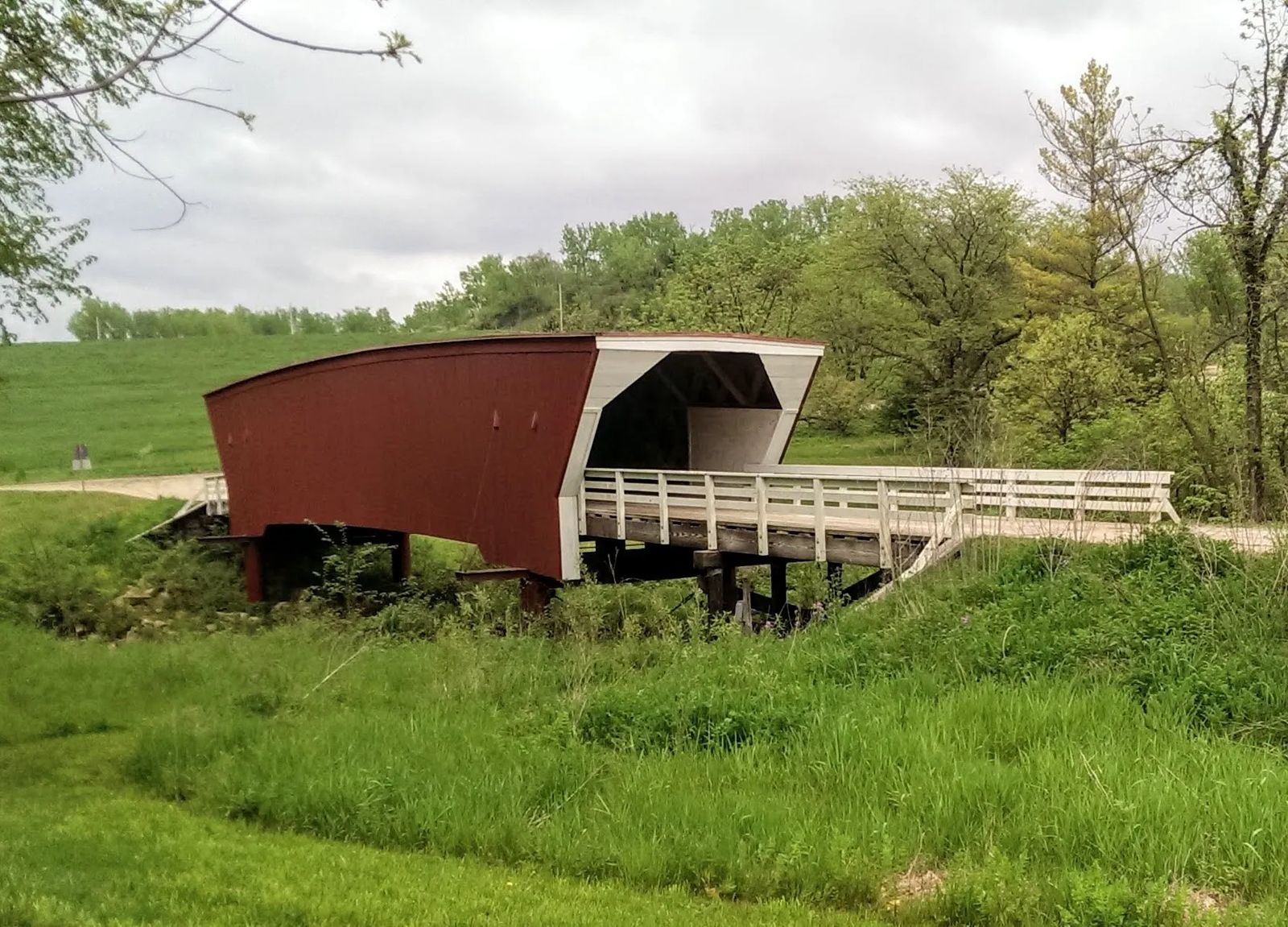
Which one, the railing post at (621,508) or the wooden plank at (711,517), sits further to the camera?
the railing post at (621,508)

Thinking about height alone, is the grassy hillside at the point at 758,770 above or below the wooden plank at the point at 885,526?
below

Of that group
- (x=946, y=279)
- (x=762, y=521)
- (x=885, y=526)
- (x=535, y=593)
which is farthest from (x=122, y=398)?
(x=885, y=526)

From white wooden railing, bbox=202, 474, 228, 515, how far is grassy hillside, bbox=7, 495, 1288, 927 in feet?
46.3

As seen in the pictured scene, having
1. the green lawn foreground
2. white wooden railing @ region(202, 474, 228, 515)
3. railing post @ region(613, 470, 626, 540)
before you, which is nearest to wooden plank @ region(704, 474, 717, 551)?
railing post @ region(613, 470, 626, 540)

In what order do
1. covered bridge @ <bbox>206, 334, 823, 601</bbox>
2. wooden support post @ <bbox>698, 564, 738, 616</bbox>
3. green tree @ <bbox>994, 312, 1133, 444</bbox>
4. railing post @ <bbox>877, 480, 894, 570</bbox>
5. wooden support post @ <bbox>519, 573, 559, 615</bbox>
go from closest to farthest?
Result: railing post @ <bbox>877, 480, 894, 570</bbox> → wooden support post @ <bbox>698, 564, 738, 616</bbox> → covered bridge @ <bbox>206, 334, 823, 601</bbox> → wooden support post @ <bbox>519, 573, 559, 615</bbox> → green tree @ <bbox>994, 312, 1133, 444</bbox>

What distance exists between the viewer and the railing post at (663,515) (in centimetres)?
1298

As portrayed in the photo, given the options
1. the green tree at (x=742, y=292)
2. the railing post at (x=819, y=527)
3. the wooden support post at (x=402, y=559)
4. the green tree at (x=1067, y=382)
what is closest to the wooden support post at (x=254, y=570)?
the wooden support post at (x=402, y=559)

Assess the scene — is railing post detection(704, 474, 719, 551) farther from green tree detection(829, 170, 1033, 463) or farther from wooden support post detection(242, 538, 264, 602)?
green tree detection(829, 170, 1033, 463)

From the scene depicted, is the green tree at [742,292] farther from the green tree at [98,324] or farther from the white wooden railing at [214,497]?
the green tree at [98,324]

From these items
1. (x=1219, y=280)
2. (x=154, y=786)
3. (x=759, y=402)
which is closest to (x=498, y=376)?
(x=759, y=402)

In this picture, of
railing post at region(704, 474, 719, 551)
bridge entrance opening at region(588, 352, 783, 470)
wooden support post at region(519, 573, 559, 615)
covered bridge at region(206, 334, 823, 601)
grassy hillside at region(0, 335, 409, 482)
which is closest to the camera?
railing post at region(704, 474, 719, 551)

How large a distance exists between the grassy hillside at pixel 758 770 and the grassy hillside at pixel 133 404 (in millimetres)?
12190

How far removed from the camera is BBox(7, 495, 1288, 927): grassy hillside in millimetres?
4543

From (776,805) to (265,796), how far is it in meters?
3.31
